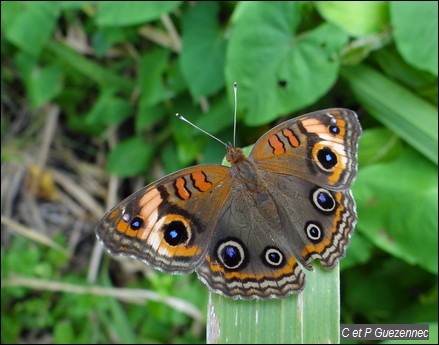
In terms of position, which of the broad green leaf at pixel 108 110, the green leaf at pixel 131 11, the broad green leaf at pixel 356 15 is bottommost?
the broad green leaf at pixel 108 110

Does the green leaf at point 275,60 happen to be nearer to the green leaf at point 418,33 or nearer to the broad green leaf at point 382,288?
the green leaf at point 418,33

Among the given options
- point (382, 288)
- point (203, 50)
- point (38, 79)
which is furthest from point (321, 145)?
point (38, 79)

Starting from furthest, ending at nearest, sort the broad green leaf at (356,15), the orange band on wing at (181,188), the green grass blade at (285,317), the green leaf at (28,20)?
the green leaf at (28,20), the broad green leaf at (356,15), the orange band on wing at (181,188), the green grass blade at (285,317)

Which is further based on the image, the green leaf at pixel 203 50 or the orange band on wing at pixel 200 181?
the green leaf at pixel 203 50

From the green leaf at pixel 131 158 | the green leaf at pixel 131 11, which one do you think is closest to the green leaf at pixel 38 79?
the green leaf at pixel 131 158

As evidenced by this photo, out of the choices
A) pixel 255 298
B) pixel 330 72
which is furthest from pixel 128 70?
pixel 255 298

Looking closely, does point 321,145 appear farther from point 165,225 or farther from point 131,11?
point 131,11

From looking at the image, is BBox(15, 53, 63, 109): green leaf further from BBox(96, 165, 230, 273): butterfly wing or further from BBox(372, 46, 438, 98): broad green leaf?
BBox(372, 46, 438, 98): broad green leaf
